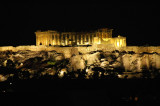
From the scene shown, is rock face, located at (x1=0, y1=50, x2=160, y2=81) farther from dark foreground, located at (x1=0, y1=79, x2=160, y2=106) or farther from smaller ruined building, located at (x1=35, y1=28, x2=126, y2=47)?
dark foreground, located at (x1=0, y1=79, x2=160, y2=106)

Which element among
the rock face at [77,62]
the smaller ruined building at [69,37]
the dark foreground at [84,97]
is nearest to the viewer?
the dark foreground at [84,97]

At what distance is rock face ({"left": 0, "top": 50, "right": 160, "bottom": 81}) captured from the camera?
44406 millimetres

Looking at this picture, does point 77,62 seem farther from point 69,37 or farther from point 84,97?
point 84,97

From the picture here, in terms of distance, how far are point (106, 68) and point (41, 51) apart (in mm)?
16179

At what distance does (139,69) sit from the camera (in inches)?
1806

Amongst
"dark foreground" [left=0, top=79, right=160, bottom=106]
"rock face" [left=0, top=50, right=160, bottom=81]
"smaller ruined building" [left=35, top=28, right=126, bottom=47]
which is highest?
"smaller ruined building" [left=35, top=28, right=126, bottom=47]

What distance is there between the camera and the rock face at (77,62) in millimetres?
44406

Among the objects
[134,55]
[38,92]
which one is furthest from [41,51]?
[38,92]

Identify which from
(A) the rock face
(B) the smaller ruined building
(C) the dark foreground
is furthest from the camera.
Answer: (B) the smaller ruined building

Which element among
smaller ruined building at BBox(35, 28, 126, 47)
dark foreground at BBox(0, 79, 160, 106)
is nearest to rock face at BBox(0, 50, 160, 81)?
smaller ruined building at BBox(35, 28, 126, 47)

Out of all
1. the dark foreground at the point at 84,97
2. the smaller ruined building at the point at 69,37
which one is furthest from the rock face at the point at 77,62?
the dark foreground at the point at 84,97

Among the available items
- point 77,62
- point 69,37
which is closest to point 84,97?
point 77,62

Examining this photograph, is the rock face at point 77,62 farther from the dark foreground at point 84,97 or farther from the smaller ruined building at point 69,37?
the dark foreground at point 84,97

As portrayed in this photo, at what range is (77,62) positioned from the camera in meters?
46.1
